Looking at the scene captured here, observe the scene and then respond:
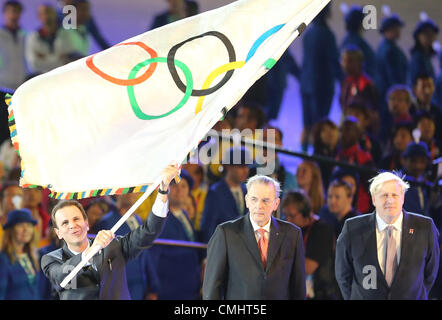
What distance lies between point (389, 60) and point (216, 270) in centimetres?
560

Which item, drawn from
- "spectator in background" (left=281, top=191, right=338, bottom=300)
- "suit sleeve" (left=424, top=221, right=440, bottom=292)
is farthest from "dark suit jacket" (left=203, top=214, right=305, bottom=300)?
"spectator in background" (left=281, top=191, right=338, bottom=300)

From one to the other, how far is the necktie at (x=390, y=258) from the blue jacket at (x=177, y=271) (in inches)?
113

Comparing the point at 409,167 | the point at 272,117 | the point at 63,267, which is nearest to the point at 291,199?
the point at 409,167

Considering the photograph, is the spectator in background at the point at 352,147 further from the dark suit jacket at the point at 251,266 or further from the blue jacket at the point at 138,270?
the dark suit jacket at the point at 251,266

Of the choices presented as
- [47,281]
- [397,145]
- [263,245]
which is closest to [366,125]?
[397,145]

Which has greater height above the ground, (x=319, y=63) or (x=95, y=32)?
(x=95, y=32)

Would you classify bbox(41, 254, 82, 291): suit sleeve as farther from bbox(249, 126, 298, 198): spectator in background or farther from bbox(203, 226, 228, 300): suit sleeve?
bbox(249, 126, 298, 198): spectator in background

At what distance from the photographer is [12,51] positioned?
8.65m

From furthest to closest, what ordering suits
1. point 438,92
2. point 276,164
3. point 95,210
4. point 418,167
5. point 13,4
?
point 438,92 < point 13,4 < point 418,167 < point 276,164 < point 95,210

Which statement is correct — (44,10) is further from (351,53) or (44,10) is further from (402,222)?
(402,222)

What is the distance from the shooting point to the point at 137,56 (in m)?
5.13

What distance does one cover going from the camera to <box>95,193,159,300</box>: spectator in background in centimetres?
720

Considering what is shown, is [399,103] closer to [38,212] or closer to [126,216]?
[38,212]

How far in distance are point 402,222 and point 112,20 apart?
17.3ft
